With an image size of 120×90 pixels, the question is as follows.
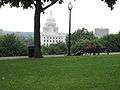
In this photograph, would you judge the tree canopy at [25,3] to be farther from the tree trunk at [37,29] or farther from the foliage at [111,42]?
the foliage at [111,42]

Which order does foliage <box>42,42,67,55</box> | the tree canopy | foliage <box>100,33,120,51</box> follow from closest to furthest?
the tree canopy, foliage <box>42,42,67,55</box>, foliage <box>100,33,120,51</box>

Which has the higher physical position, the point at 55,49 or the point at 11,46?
the point at 11,46

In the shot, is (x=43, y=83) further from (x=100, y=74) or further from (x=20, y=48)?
(x=20, y=48)

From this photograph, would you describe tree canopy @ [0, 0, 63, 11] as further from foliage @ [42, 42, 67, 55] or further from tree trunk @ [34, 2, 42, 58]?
foliage @ [42, 42, 67, 55]

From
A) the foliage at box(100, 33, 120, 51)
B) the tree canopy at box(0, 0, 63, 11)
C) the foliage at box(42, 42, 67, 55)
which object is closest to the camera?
the tree canopy at box(0, 0, 63, 11)

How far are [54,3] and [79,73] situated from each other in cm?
1593

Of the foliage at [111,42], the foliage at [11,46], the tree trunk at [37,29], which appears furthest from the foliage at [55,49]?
the tree trunk at [37,29]

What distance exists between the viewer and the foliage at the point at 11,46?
121 feet

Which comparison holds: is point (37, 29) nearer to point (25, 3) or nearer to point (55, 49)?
point (25, 3)

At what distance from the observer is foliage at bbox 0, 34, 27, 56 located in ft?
121

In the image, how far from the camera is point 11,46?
122 ft

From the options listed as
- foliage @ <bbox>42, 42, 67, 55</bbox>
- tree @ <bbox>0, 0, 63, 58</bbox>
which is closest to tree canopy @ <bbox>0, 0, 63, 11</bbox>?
tree @ <bbox>0, 0, 63, 58</bbox>

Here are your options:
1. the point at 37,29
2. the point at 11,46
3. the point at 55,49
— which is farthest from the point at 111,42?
the point at 37,29

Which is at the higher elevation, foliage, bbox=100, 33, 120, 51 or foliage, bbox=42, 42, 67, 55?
foliage, bbox=100, 33, 120, 51
